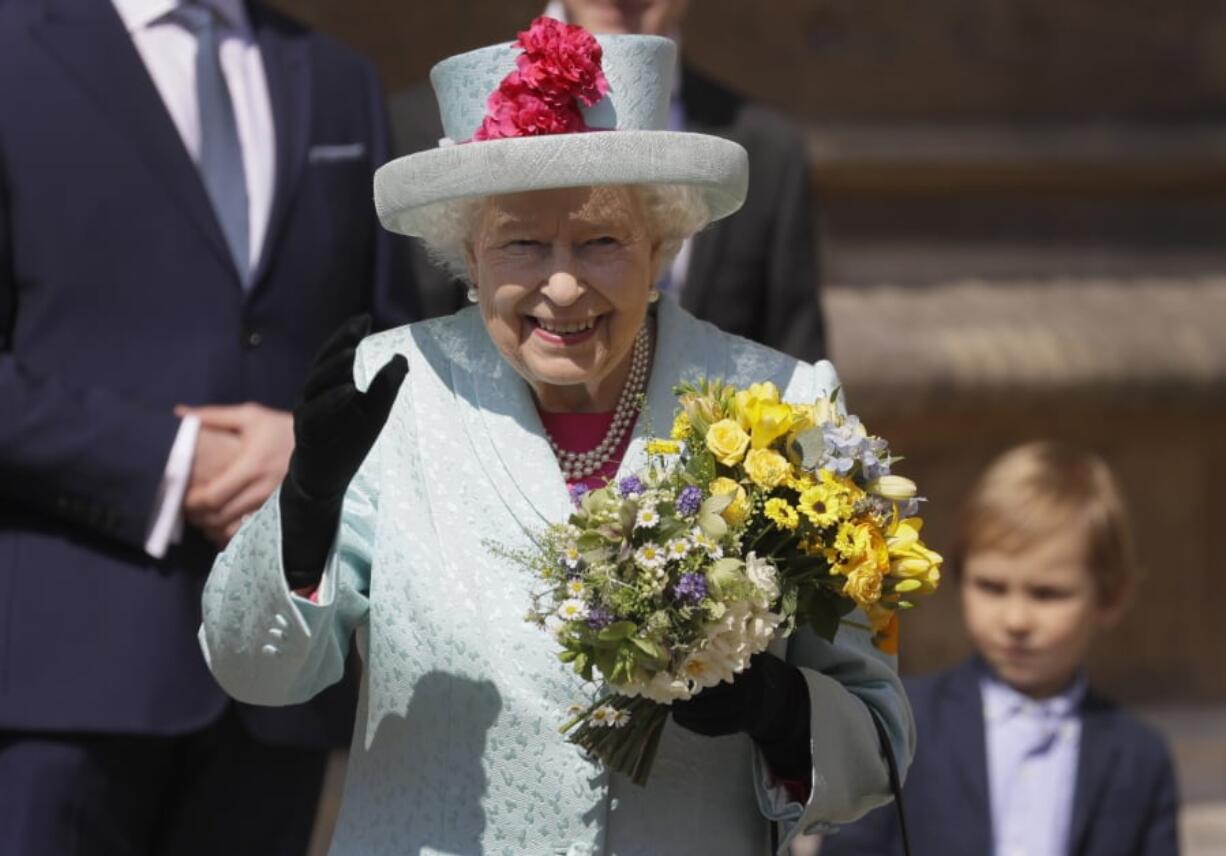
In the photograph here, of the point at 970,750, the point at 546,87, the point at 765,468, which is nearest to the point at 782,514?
the point at 765,468

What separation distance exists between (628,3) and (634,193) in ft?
4.24

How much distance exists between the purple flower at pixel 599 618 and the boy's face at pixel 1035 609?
1758 millimetres

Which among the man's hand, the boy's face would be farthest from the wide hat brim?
the boy's face

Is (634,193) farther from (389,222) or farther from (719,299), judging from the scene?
(719,299)

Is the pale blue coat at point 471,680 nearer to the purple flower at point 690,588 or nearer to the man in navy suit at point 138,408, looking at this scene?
the purple flower at point 690,588

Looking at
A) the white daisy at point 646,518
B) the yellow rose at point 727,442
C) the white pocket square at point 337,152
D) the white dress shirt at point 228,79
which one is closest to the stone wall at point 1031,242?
the white pocket square at point 337,152

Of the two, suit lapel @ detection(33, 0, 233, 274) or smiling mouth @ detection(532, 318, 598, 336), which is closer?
smiling mouth @ detection(532, 318, 598, 336)

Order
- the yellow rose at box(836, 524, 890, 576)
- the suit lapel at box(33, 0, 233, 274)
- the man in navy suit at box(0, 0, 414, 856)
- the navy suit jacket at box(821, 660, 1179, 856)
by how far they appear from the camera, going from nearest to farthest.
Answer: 1. the yellow rose at box(836, 524, 890, 576)
2. the man in navy suit at box(0, 0, 414, 856)
3. the suit lapel at box(33, 0, 233, 274)
4. the navy suit jacket at box(821, 660, 1179, 856)

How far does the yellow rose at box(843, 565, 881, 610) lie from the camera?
2.96 meters

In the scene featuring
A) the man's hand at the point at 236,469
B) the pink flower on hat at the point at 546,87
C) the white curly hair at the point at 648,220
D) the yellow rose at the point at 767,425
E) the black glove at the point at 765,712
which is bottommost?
the man's hand at the point at 236,469

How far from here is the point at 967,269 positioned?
20.7ft

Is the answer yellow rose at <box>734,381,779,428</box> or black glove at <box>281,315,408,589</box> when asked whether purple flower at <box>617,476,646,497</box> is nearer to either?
yellow rose at <box>734,381,779,428</box>

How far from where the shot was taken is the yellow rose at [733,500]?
294 centimetres

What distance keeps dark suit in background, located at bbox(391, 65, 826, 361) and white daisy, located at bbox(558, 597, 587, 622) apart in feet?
4.92
